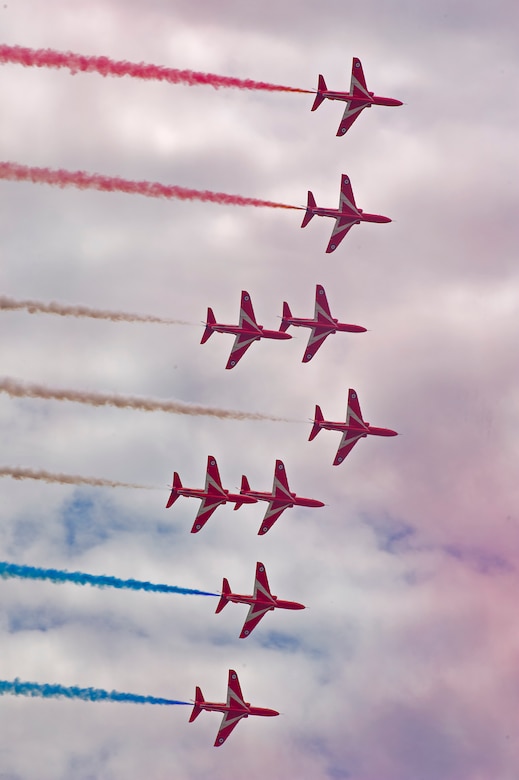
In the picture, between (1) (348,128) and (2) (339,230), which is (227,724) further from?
(1) (348,128)

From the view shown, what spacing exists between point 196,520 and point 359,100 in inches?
1300

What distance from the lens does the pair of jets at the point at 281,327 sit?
11119cm

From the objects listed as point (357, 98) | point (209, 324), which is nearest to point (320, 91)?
point (357, 98)

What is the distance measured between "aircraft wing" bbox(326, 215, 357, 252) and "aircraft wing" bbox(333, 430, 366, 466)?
1426 cm

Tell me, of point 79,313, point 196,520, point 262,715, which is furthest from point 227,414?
point 262,715

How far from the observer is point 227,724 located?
11438cm

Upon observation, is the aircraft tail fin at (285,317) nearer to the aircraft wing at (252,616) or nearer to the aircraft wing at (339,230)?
the aircraft wing at (339,230)

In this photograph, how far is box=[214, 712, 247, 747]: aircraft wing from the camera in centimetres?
11412

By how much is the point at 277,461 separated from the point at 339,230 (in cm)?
1835

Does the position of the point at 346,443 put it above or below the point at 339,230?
below

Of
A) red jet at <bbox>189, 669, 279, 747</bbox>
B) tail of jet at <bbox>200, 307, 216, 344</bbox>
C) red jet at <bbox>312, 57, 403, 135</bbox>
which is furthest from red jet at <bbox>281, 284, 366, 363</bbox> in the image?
red jet at <bbox>189, 669, 279, 747</bbox>

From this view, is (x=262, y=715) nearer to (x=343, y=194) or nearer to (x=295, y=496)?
(x=295, y=496)

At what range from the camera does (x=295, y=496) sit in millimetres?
114062

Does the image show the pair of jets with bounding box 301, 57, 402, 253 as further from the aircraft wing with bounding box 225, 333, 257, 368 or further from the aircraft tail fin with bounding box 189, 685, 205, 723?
the aircraft tail fin with bounding box 189, 685, 205, 723
